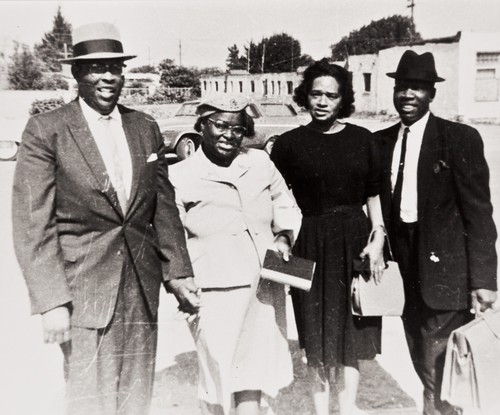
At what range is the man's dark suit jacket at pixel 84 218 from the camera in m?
2.34

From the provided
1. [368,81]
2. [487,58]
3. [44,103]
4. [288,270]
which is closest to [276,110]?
[44,103]

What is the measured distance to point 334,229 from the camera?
303 cm

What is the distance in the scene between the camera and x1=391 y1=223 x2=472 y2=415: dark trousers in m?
3.04

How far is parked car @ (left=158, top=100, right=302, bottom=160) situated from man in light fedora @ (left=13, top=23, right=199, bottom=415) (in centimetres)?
1058

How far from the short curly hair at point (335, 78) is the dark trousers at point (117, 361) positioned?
1.36 m

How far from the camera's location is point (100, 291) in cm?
252

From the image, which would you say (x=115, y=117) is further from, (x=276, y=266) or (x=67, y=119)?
(x=276, y=266)

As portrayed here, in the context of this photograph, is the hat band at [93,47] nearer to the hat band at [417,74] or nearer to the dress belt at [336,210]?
the dress belt at [336,210]

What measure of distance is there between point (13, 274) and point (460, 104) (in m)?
16.0

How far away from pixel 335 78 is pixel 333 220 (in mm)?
746

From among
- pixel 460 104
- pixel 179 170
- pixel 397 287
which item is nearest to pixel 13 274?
pixel 179 170

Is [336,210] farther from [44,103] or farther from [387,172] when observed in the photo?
[44,103]

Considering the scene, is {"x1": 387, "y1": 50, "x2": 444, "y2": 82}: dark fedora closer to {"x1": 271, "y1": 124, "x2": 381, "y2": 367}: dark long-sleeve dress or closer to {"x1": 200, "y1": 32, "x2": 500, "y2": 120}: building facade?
{"x1": 271, "y1": 124, "x2": 381, "y2": 367}: dark long-sleeve dress

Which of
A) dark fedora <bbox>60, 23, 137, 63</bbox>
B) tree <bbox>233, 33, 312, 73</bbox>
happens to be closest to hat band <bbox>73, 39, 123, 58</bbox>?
dark fedora <bbox>60, 23, 137, 63</bbox>
